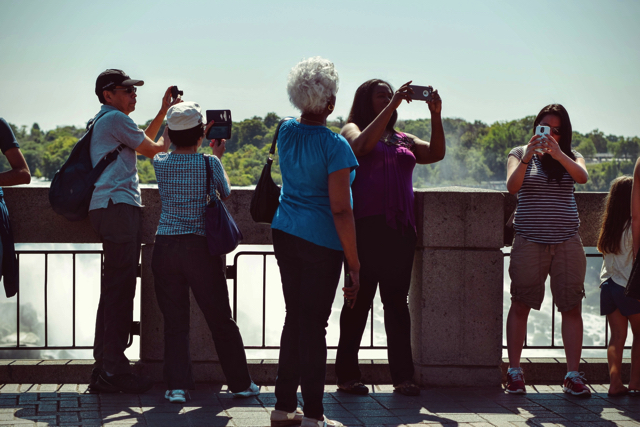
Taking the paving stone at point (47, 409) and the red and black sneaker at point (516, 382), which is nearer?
the paving stone at point (47, 409)

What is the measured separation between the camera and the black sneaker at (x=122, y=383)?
4.14m

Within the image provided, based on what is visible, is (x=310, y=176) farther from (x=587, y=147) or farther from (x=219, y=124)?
(x=587, y=147)

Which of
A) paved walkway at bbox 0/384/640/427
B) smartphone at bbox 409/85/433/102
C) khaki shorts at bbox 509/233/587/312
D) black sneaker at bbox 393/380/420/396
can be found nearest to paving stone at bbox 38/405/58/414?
paved walkway at bbox 0/384/640/427

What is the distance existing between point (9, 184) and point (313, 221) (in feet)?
6.84

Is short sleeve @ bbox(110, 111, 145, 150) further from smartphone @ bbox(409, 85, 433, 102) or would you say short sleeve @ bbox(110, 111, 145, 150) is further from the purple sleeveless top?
smartphone @ bbox(409, 85, 433, 102)

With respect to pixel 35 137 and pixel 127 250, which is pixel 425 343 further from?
pixel 35 137

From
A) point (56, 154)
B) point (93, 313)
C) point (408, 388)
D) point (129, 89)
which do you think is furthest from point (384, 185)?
point (56, 154)

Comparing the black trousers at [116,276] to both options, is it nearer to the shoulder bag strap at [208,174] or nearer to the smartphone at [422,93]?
the shoulder bag strap at [208,174]

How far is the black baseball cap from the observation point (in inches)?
162

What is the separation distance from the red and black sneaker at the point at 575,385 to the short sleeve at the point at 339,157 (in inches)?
92.7

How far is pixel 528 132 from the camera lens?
17050cm

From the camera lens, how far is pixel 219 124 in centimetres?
399

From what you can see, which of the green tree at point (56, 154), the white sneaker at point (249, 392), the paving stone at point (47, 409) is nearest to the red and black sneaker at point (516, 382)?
the white sneaker at point (249, 392)

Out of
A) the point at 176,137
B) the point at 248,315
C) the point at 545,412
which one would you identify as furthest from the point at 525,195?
the point at 248,315
